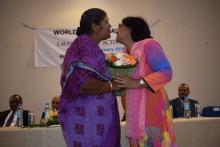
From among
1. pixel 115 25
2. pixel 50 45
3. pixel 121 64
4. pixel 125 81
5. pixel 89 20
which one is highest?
pixel 115 25

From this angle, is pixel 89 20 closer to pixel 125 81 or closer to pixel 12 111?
pixel 125 81

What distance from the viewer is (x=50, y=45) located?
6.12m

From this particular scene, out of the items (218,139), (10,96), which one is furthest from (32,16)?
(218,139)

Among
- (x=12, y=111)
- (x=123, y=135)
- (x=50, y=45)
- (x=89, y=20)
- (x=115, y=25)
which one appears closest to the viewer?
(x=89, y=20)

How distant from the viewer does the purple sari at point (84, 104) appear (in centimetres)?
200

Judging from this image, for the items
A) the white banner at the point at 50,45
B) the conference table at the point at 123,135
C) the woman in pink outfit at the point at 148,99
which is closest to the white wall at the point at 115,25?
the white banner at the point at 50,45

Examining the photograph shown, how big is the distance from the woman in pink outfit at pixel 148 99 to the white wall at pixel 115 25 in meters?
3.95

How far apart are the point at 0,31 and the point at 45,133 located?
133 inches

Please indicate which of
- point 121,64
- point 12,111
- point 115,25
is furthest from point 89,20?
point 115,25

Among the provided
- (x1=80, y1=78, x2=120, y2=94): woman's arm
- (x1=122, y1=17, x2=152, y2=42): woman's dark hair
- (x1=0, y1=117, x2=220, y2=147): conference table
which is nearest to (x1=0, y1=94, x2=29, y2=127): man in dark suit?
(x1=0, y1=117, x2=220, y2=147): conference table

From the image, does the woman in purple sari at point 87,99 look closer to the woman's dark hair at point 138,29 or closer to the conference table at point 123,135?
the woman's dark hair at point 138,29

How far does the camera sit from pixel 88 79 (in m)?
1.99

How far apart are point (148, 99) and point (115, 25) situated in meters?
4.13

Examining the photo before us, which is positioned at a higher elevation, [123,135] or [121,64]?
[121,64]
